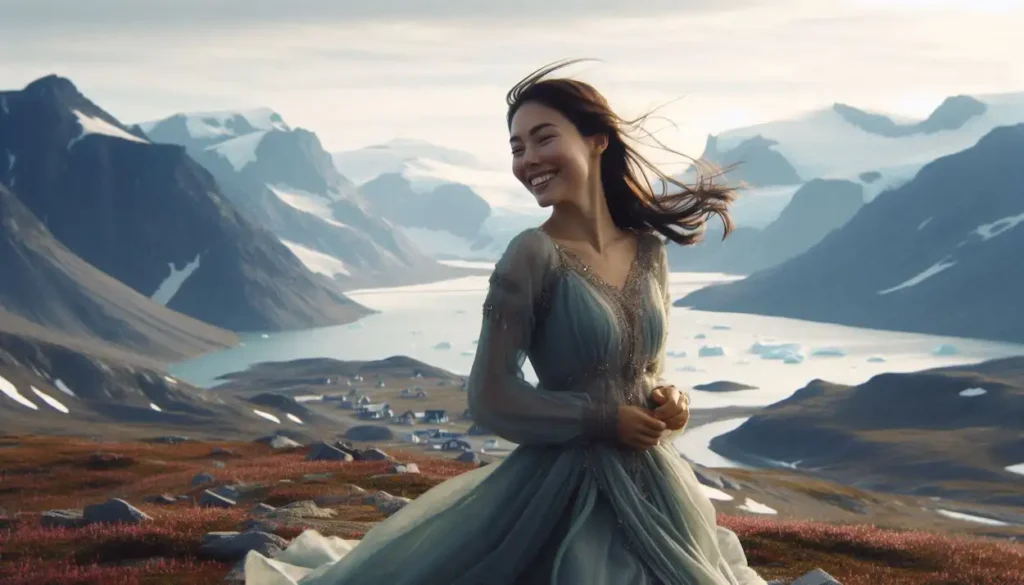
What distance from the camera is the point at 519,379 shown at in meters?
8.38

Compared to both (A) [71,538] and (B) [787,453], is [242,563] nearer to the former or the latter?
(A) [71,538]

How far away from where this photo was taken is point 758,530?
775 inches

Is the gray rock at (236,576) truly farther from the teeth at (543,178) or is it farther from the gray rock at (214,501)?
the gray rock at (214,501)

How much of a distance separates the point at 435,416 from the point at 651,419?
18169cm

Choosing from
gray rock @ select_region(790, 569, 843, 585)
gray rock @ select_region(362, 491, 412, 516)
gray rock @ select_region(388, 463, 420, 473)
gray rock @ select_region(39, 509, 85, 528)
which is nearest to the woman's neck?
gray rock @ select_region(790, 569, 843, 585)

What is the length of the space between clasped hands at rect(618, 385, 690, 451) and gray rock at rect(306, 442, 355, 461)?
35.4 m

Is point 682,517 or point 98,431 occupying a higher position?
point 682,517

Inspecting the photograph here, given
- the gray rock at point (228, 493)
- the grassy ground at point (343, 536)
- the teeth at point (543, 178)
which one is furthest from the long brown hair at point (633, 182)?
the gray rock at point (228, 493)

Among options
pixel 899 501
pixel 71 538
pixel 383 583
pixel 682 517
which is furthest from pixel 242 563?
pixel 899 501

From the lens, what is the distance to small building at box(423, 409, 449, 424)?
18725 cm

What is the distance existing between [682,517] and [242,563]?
22.7 ft

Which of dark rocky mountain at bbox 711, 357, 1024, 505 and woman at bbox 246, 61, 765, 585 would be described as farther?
dark rocky mountain at bbox 711, 357, 1024, 505

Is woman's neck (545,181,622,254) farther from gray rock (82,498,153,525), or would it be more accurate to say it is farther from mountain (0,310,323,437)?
mountain (0,310,323,437)

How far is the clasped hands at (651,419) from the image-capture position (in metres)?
8.29
